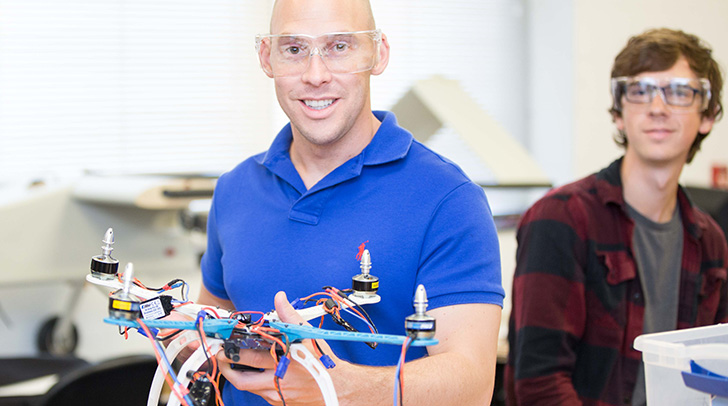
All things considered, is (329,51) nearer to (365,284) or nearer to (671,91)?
(365,284)

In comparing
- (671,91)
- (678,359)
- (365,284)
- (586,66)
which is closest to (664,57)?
(671,91)

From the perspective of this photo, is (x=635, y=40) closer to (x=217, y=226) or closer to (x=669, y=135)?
(x=669, y=135)

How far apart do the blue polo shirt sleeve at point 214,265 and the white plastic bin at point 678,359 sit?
2.74 feet

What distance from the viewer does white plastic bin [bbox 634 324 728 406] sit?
3.79 feet

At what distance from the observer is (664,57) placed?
6.11 feet

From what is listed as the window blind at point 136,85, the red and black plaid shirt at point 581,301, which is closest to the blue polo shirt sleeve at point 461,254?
the red and black plaid shirt at point 581,301

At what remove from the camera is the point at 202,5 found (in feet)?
12.3

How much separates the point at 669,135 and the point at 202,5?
104 inches

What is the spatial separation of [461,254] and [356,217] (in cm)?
21

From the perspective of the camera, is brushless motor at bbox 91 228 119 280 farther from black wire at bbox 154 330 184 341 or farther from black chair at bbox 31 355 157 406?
black chair at bbox 31 355 157 406

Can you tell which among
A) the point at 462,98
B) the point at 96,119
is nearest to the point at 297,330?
the point at 462,98

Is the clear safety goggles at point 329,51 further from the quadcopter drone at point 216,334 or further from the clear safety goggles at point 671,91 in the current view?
the clear safety goggles at point 671,91

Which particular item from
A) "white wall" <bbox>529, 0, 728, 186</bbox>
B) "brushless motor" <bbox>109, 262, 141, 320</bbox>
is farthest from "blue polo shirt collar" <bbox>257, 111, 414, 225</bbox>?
"white wall" <bbox>529, 0, 728, 186</bbox>

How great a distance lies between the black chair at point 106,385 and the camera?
1657 mm
